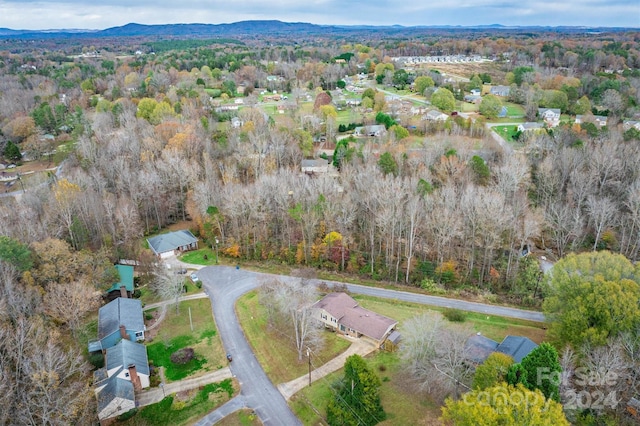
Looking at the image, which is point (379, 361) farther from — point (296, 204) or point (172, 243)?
point (172, 243)

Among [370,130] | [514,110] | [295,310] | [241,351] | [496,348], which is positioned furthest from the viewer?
[514,110]

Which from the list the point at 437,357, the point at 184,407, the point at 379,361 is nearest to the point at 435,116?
the point at 379,361

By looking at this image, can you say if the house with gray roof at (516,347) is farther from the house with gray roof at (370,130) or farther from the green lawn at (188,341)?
the house with gray roof at (370,130)

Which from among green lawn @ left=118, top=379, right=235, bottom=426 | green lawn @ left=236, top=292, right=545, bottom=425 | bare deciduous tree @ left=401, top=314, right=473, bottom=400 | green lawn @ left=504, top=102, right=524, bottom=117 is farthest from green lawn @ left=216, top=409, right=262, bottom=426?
green lawn @ left=504, top=102, right=524, bottom=117

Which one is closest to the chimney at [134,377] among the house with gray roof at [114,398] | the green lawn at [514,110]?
the house with gray roof at [114,398]

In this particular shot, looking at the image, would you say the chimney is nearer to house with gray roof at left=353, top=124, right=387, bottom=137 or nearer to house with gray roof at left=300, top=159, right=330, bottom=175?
house with gray roof at left=300, top=159, right=330, bottom=175

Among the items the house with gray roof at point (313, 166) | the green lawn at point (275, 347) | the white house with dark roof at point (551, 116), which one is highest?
the white house with dark roof at point (551, 116)

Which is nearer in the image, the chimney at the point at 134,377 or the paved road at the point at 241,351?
the paved road at the point at 241,351
